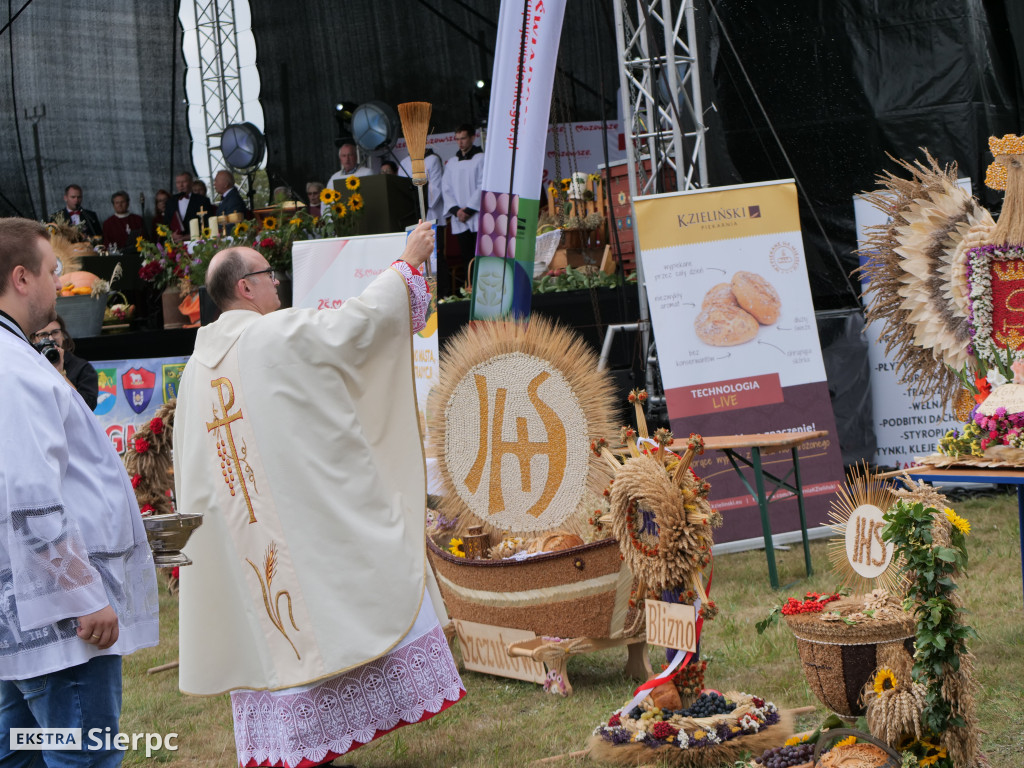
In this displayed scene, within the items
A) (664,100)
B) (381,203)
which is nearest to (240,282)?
(664,100)

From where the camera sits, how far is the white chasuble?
3.08m

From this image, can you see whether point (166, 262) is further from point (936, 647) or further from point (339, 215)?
point (936, 647)

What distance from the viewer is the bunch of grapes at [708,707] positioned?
3.18 meters

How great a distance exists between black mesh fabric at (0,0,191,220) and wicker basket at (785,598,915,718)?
11278mm

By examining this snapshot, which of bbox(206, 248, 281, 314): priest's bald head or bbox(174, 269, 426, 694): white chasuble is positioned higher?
bbox(206, 248, 281, 314): priest's bald head

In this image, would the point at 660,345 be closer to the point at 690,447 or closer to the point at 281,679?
the point at 690,447

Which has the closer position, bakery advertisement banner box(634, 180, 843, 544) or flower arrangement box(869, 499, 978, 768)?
flower arrangement box(869, 499, 978, 768)

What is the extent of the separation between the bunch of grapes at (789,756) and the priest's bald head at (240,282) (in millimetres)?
1933

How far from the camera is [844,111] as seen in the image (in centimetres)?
778

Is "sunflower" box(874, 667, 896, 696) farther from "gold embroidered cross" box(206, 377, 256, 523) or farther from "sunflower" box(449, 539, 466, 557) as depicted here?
"sunflower" box(449, 539, 466, 557)

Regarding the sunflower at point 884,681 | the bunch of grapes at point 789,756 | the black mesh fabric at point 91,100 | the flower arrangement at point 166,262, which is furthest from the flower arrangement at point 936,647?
the black mesh fabric at point 91,100

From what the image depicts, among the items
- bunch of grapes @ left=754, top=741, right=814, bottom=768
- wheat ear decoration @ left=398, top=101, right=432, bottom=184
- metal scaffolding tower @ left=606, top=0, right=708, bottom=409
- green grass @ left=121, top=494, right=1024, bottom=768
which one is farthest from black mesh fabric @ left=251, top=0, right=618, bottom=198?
bunch of grapes @ left=754, top=741, right=814, bottom=768

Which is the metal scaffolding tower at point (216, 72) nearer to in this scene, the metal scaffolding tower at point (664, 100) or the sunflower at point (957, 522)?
the metal scaffolding tower at point (664, 100)

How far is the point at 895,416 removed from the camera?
6.94 meters
